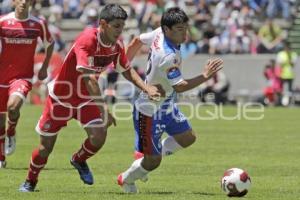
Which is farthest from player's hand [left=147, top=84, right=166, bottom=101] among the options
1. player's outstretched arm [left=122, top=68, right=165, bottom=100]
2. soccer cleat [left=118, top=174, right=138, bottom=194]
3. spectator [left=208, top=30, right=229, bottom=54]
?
spectator [left=208, top=30, right=229, bottom=54]

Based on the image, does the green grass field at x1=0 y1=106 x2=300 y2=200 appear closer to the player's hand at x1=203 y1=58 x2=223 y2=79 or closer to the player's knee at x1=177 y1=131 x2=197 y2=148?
the player's knee at x1=177 y1=131 x2=197 y2=148

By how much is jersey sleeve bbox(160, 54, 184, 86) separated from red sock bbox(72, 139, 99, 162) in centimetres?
166

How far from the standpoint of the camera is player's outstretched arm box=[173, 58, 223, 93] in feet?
35.7

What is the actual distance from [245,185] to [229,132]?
451 inches

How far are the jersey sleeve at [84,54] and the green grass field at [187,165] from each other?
5.07 feet

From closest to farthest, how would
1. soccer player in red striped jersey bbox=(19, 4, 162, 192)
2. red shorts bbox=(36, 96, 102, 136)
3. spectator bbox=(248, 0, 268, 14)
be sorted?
soccer player in red striped jersey bbox=(19, 4, 162, 192), red shorts bbox=(36, 96, 102, 136), spectator bbox=(248, 0, 268, 14)

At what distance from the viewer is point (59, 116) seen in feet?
39.4

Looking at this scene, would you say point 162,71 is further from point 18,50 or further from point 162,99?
point 18,50

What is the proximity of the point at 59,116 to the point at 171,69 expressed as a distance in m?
1.68

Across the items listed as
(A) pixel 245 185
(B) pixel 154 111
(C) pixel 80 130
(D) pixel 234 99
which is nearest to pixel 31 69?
(B) pixel 154 111

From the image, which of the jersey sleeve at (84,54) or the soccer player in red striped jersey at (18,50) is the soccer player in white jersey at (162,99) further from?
the soccer player in red striped jersey at (18,50)

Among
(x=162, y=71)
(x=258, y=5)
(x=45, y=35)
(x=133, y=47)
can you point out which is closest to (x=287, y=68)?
(x=258, y=5)

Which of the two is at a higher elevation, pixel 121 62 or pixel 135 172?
pixel 121 62

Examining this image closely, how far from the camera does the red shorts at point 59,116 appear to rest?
11.9m
